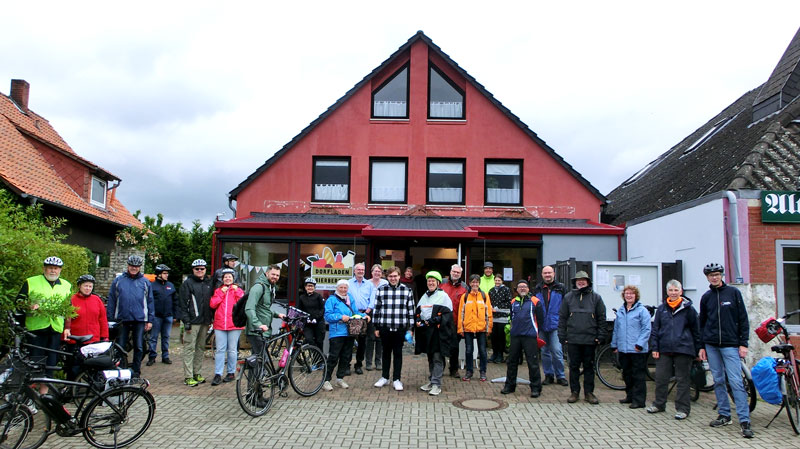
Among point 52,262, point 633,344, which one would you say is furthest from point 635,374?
point 52,262

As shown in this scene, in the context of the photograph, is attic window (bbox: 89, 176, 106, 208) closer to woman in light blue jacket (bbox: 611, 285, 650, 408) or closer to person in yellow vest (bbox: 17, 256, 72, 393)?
person in yellow vest (bbox: 17, 256, 72, 393)

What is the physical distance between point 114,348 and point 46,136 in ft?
54.3

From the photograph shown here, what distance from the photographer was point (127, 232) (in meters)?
20.4

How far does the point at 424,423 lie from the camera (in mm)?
6820

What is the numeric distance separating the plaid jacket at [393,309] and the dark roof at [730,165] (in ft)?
19.1

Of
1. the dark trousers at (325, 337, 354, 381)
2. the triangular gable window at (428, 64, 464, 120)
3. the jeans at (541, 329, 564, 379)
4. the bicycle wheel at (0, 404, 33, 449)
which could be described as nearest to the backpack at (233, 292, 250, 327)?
the dark trousers at (325, 337, 354, 381)

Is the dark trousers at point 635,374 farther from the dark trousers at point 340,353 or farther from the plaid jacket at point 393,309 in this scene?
the dark trousers at point 340,353

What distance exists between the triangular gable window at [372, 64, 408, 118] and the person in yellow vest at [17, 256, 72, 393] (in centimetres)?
1053

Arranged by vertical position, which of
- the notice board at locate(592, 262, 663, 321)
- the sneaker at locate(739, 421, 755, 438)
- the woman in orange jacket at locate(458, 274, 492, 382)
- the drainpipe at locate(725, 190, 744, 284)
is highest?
the drainpipe at locate(725, 190, 744, 284)

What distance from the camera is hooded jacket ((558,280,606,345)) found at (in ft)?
25.7

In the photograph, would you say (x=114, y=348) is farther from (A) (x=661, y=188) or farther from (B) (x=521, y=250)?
(A) (x=661, y=188)

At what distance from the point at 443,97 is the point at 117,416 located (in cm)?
1274

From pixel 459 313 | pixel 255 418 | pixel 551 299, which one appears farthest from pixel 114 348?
pixel 551 299

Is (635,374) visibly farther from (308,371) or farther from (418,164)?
(418,164)
